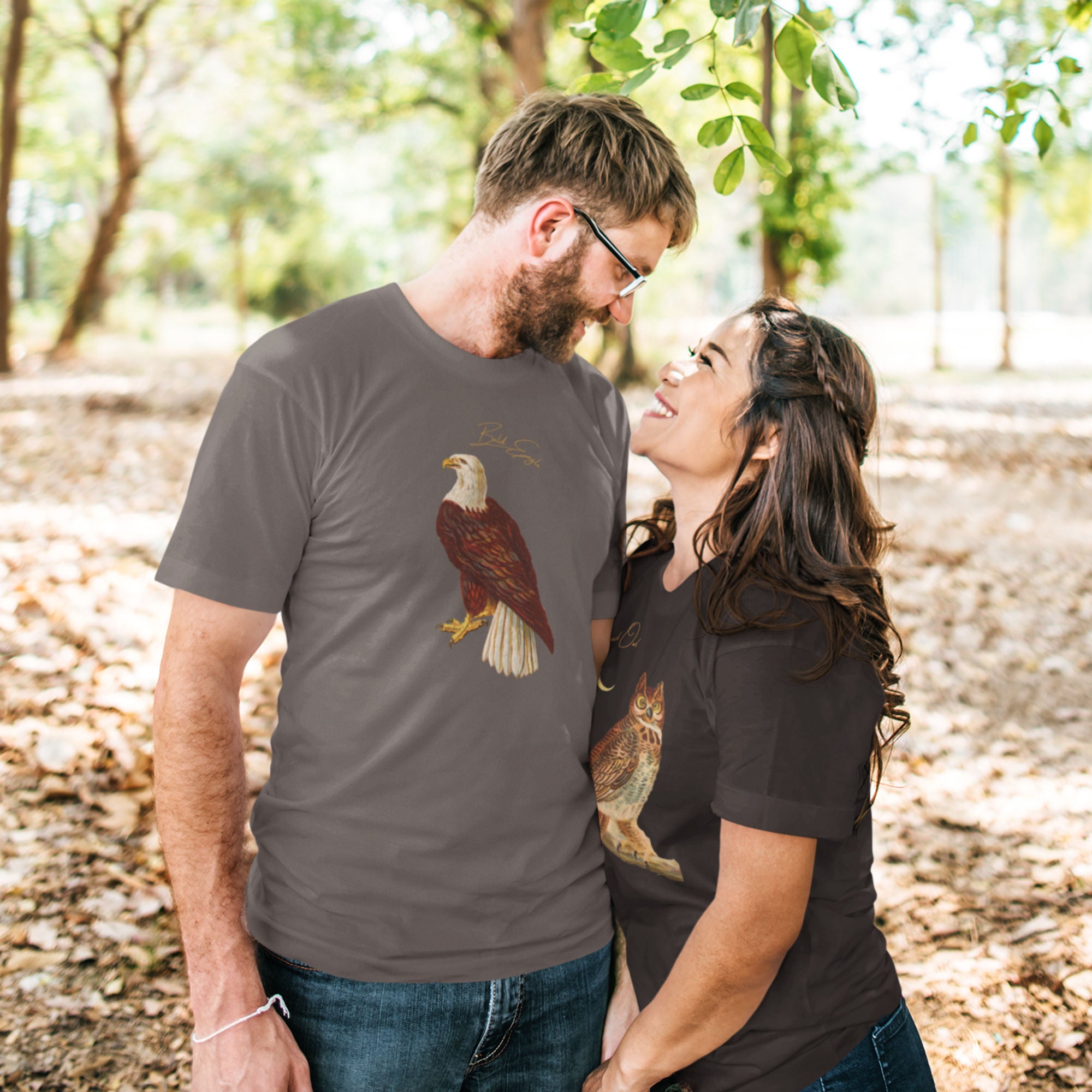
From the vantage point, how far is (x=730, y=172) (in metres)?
2.10

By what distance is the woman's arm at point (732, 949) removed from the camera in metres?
1.61

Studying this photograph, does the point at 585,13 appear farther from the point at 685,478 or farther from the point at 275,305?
the point at 275,305

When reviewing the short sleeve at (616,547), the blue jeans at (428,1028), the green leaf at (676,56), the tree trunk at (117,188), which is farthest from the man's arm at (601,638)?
the tree trunk at (117,188)

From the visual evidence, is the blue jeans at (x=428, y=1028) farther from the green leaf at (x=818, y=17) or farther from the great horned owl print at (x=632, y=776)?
the green leaf at (x=818, y=17)

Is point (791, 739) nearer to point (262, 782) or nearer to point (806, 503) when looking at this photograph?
point (806, 503)

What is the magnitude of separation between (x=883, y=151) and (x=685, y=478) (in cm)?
1892

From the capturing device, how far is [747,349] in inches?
80.0

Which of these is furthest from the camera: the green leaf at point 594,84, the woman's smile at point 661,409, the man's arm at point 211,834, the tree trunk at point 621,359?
the tree trunk at point 621,359

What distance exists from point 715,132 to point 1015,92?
111 cm

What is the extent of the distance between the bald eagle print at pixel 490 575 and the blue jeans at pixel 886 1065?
0.93m

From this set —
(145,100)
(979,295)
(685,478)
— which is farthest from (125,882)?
(979,295)

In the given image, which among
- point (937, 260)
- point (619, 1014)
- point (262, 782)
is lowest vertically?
point (262, 782)

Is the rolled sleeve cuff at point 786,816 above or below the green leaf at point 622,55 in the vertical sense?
below

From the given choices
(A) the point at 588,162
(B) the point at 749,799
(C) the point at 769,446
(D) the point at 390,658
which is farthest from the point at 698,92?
(B) the point at 749,799
